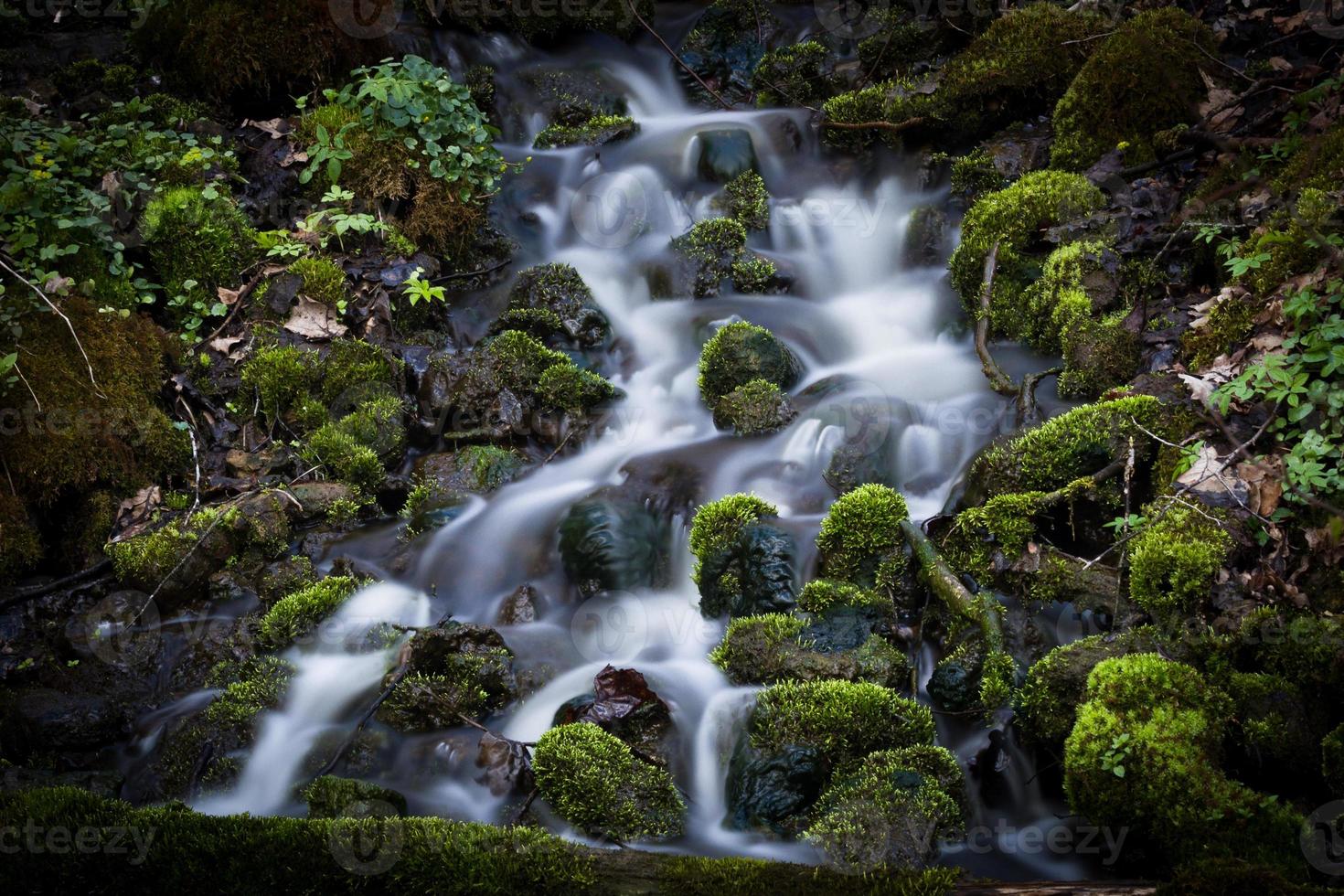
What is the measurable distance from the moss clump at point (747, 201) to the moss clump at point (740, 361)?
185 centimetres

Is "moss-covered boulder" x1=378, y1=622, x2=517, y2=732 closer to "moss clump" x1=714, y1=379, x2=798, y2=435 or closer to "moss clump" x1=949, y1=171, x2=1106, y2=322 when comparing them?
"moss clump" x1=714, y1=379, x2=798, y2=435

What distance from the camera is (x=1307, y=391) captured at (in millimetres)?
4125

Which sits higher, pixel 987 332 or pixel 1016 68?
pixel 1016 68

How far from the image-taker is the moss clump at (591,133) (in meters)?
9.25

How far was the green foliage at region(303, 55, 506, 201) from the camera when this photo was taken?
755cm

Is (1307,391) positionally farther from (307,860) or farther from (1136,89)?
(307,860)

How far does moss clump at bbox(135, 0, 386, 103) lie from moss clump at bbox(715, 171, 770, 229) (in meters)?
3.70

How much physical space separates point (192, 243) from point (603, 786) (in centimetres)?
530

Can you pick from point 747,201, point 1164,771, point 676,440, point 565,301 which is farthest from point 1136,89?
point 1164,771

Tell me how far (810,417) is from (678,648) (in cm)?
206

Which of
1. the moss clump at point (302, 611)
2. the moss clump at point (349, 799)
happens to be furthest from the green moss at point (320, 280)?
the moss clump at point (349, 799)

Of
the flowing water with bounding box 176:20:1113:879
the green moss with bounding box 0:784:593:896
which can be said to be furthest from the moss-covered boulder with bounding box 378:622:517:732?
the green moss with bounding box 0:784:593:896

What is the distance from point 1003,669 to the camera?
4.30 meters

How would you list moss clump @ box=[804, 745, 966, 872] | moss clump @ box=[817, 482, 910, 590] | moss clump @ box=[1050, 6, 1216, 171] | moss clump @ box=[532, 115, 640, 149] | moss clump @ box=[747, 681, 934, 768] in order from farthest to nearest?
moss clump @ box=[532, 115, 640, 149] < moss clump @ box=[1050, 6, 1216, 171] < moss clump @ box=[817, 482, 910, 590] < moss clump @ box=[747, 681, 934, 768] < moss clump @ box=[804, 745, 966, 872]
